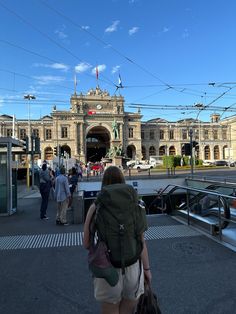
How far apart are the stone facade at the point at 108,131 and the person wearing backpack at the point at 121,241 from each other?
7517cm

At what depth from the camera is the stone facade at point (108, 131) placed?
3356 inches

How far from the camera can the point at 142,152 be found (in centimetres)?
9638

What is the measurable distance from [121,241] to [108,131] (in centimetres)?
8601

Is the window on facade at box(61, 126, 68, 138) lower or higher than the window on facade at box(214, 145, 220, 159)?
higher

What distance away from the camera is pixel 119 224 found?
2471 mm

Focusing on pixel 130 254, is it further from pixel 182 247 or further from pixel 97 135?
pixel 97 135

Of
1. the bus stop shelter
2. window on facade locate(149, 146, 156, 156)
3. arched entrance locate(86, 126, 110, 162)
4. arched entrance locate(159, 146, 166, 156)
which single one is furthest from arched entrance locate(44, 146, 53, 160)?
the bus stop shelter

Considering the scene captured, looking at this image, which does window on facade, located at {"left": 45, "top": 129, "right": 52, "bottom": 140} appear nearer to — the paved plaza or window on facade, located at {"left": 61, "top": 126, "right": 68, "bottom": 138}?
window on facade, located at {"left": 61, "top": 126, "right": 68, "bottom": 138}

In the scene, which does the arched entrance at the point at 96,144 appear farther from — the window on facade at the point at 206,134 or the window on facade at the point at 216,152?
the window on facade at the point at 216,152

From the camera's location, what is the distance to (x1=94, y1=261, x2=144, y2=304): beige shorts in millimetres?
2512

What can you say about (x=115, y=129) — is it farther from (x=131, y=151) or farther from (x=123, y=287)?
(x=123, y=287)

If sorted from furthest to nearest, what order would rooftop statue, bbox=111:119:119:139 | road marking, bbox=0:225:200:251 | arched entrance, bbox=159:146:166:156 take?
1. arched entrance, bbox=159:146:166:156
2. rooftop statue, bbox=111:119:119:139
3. road marking, bbox=0:225:200:251

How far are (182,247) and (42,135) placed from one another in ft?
285

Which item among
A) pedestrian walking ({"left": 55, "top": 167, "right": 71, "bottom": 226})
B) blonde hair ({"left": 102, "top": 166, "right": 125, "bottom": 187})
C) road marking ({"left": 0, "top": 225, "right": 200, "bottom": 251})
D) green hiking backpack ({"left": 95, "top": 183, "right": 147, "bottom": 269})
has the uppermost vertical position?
blonde hair ({"left": 102, "top": 166, "right": 125, "bottom": 187})
